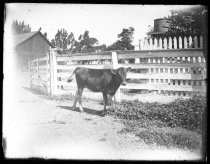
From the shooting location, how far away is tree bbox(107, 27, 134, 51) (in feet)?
16.1

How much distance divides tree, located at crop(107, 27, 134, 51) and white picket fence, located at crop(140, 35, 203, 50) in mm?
301

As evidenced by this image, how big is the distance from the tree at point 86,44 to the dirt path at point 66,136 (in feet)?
4.42

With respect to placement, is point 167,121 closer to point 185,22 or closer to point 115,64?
point 115,64

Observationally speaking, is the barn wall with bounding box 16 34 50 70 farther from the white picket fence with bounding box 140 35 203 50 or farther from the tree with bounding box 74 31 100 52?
the white picket fence with bounding box 140 35 203 50

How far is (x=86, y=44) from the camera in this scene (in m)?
5.16

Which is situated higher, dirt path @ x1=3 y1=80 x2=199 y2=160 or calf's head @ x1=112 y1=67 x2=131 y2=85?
calf's head @ x1=112 y1=67 x2=131 y2=85

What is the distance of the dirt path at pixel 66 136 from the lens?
437cm

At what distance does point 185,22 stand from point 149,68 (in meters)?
1.28

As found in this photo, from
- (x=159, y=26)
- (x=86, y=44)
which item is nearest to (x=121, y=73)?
(x=86, y=44)

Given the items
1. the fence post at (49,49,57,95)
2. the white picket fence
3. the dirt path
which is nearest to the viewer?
the dirt path

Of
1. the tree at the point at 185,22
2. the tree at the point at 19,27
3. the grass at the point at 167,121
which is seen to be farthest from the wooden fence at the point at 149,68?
the tree at the point at 19,27

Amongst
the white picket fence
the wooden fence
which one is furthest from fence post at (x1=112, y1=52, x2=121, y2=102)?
the white picket fence

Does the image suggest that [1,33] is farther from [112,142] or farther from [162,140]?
[162,140]

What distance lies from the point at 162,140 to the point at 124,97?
4.87 ft
